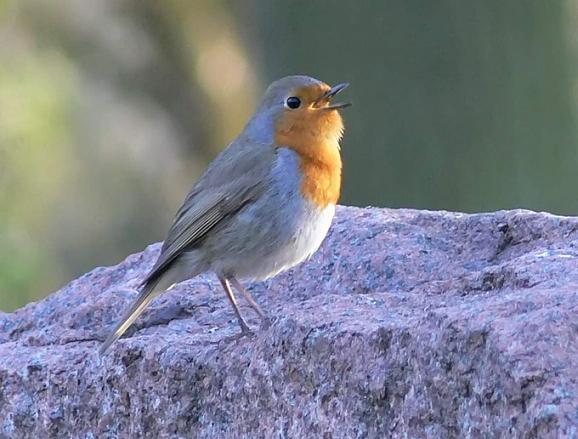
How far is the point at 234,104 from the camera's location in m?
10.1

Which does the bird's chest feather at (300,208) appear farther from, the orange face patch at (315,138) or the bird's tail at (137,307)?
the bird's tail at (137,307)

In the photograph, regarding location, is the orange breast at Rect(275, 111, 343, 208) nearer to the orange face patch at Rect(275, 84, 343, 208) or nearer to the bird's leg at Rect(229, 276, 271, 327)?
the orange face patch at Rect(275, 84, 343, 208)

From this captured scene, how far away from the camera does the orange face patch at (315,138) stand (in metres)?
4.49

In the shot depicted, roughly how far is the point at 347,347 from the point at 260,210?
1.26 metres

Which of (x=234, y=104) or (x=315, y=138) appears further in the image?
(x=234, y=104)

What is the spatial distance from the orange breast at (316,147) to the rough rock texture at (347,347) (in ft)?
0.82

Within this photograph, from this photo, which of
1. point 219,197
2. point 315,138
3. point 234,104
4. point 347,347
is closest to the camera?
point 347,347

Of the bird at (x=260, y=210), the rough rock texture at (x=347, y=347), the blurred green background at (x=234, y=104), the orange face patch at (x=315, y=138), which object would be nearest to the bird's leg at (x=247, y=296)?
the bird at (x=260, y=210)

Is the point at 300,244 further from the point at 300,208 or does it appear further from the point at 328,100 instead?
the point at 328,100

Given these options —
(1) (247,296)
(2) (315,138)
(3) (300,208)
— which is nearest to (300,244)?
(3) (300,208)

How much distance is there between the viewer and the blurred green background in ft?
23.8

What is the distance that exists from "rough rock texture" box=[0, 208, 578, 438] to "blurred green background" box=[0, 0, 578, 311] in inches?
95.9

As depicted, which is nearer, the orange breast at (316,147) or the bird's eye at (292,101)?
the orange breast at (316,147)

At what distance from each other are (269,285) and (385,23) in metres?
3.05
